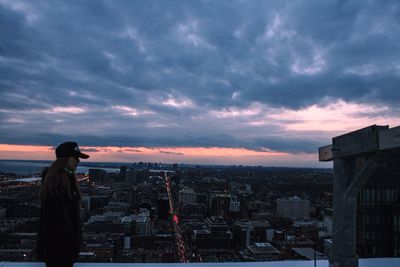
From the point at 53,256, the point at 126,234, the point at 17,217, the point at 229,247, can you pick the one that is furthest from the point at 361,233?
the point at 17,217

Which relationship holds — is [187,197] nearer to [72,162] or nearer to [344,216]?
[344,216]

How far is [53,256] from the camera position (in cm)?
183

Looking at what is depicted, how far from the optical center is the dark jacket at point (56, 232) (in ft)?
5.94

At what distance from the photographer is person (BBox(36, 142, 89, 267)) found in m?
1.81

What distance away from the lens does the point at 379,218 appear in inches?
531

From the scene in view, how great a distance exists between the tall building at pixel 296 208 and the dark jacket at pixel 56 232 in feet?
157

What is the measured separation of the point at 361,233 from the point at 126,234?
2419cm

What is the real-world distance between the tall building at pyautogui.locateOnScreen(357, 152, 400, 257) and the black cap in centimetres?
1221

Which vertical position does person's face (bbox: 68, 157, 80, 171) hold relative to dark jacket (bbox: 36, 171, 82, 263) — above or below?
above

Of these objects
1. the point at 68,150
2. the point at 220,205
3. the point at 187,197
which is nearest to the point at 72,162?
the point at 68,150

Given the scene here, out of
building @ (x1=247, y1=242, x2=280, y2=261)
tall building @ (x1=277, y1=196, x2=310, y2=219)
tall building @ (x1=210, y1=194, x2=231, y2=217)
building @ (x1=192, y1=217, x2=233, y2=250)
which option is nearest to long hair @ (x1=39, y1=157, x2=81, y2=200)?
building @ (x1=247, y1=242, x2=280, y2=261)

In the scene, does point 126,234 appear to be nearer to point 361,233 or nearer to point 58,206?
point 361,233

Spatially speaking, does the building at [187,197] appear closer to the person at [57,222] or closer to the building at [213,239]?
the building at [213,239]

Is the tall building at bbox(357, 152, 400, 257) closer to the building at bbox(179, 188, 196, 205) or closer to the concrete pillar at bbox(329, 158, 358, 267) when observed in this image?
the concrete pillar at bbox(329, 158, 358, 267)
